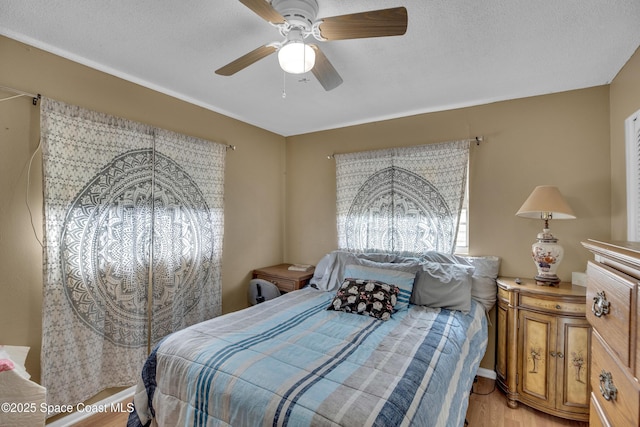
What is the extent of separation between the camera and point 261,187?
359 cm

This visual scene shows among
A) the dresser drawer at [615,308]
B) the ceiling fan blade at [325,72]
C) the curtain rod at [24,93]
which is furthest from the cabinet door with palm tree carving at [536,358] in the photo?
the curtain rod at [24,93]

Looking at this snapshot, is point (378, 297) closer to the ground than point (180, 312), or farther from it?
farther from it

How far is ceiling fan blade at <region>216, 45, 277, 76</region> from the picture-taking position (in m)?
1.53

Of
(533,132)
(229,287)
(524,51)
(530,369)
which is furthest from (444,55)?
(229,287)

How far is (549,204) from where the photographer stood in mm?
2166

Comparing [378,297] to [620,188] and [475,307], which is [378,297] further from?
[620,188]

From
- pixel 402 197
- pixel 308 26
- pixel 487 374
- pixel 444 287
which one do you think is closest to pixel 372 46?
pixel 308 26

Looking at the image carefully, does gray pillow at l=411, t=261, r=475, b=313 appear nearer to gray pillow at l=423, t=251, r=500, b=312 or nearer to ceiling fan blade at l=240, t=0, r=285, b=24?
gray pillow at l=423, t=251, r=500, b=312

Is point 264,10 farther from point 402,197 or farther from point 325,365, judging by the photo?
point 402,197

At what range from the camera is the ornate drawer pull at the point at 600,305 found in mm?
846

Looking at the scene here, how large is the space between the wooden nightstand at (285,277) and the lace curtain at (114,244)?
676 mm

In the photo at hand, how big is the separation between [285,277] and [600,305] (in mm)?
2638

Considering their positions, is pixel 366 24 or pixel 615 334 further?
pixel 366 24

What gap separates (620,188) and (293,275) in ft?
9.34
